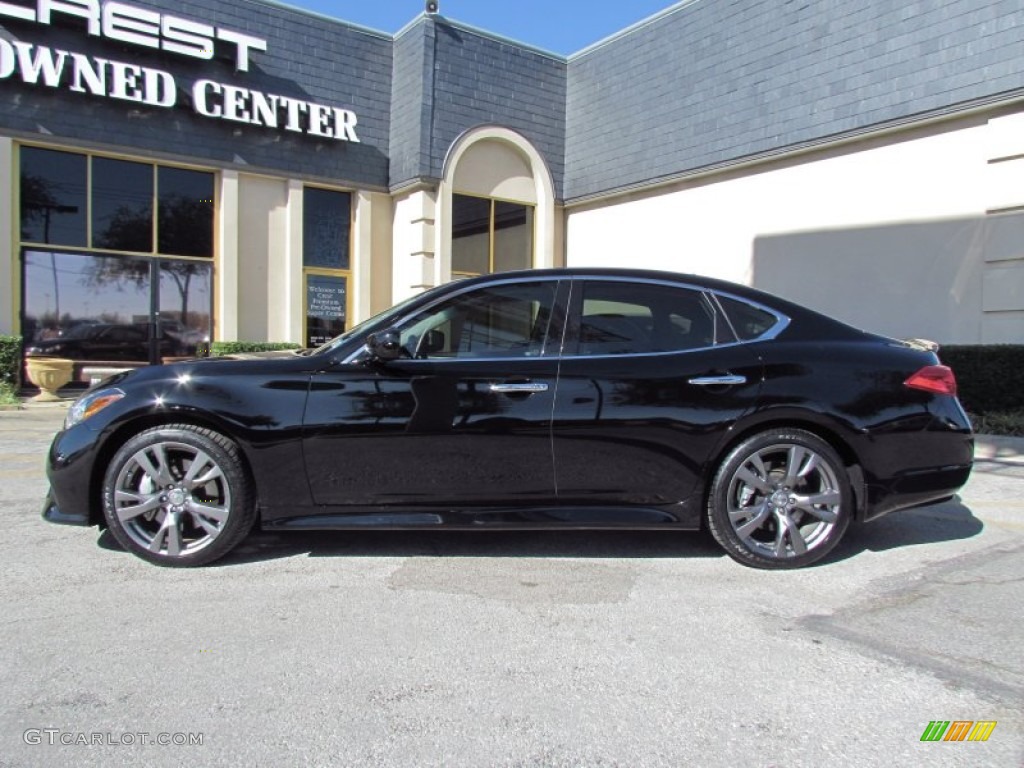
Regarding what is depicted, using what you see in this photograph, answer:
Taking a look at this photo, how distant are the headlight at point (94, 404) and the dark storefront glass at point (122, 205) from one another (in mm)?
9546

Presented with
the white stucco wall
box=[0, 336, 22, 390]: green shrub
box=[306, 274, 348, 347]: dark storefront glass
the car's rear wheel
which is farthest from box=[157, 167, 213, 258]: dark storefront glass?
the car's rear wheel

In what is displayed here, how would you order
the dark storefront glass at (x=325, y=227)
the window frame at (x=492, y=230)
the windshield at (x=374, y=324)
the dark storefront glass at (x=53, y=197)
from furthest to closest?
the window frame at (x=492, y=230), the dark storefront glass at (x=325, y=227), the dark storefront glass at (x=53, y=197), the windshield at (x=374, y=324)

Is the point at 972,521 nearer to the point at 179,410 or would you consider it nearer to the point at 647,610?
the point at 647,610

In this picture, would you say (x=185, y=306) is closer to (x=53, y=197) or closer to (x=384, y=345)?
(x=53, y=197)

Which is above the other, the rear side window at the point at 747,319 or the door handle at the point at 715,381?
the rear side window at the point at 747,319

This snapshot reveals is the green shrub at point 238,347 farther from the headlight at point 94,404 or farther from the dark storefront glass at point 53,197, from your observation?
the headlight at point 94,404

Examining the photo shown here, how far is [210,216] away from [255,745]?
12381mm

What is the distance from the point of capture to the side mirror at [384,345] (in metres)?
3.93

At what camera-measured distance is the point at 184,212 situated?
13.0 metres

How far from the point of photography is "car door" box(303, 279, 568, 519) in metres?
3.97

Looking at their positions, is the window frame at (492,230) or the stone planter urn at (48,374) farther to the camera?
the window frame at (492,230)

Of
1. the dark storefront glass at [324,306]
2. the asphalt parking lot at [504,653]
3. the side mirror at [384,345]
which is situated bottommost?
the asphalt parking lot at [504,653]

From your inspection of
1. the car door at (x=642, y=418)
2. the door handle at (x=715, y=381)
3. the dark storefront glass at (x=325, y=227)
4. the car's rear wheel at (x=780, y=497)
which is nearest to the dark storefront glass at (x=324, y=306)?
the dark storefront glass at (x=325, y=227)

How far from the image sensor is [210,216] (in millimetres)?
13234
